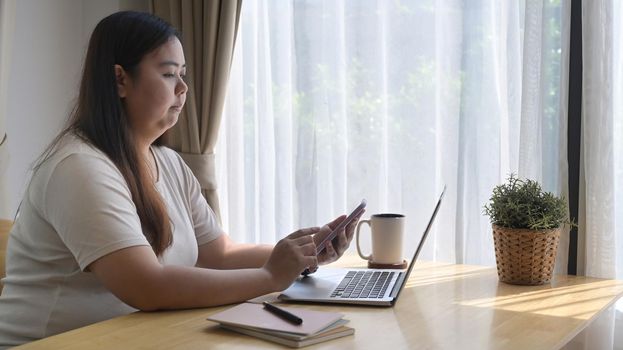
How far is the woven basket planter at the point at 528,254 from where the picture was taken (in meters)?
1.81

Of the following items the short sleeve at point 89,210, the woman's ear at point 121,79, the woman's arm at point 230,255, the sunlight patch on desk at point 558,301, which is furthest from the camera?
the woman's arm at point 230,255

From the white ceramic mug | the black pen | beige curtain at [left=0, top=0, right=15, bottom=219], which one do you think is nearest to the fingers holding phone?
the white ceramic mug

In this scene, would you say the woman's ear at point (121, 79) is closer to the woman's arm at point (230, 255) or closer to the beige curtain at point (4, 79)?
the woman's arm at point (230, 255)

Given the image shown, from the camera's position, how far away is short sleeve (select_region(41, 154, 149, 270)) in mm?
1475

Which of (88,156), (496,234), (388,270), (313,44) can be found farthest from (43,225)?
(313,44)

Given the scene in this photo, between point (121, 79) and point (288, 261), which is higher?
point (121, 79)

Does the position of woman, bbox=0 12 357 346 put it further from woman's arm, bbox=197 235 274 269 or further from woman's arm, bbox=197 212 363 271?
woman's arm, bbox=197 235 274 269

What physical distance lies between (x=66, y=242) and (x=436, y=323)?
74cm

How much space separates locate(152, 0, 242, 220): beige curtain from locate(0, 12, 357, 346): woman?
94 cm

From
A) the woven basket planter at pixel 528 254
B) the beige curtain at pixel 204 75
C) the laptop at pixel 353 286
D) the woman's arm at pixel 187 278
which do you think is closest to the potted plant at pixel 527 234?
the woven basket planter at pixel 528 254

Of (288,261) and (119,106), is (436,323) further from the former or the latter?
(119,106)

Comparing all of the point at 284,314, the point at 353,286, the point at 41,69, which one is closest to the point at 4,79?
the point at 41,69

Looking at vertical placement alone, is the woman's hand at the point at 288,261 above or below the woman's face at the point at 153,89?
below

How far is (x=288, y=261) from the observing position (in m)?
1.62
